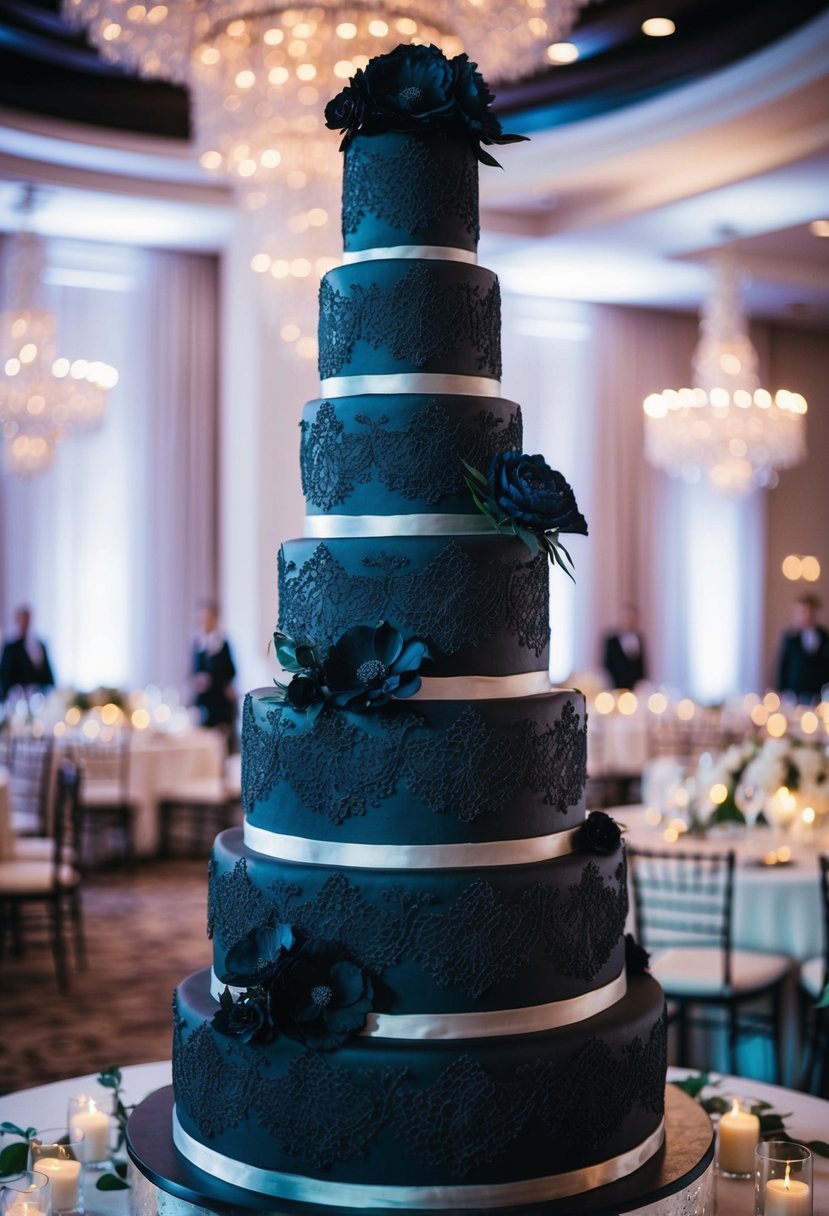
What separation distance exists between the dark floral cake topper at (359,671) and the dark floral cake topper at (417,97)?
951mm

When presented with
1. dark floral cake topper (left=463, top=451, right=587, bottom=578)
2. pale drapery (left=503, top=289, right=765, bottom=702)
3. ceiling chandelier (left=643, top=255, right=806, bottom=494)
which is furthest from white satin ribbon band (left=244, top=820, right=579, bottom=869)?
pale drapery (left=503, top=289, right=765, bottom=702)

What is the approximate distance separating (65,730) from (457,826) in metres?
7.78

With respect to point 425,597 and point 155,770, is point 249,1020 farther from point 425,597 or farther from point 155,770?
point 155,770

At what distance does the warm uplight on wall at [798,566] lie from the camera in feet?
56.3

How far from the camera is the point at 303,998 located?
247 cm

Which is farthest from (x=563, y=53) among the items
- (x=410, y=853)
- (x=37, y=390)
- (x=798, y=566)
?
(x=798, y=566)

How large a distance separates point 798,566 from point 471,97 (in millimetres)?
15209

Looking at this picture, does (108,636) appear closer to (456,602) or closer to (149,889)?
(149,889)

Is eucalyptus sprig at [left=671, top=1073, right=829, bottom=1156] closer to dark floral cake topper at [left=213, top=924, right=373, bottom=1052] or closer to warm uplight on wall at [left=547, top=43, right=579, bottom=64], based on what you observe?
dark floral cake topper at [left=213, top=924, right=373, bottom=1052]

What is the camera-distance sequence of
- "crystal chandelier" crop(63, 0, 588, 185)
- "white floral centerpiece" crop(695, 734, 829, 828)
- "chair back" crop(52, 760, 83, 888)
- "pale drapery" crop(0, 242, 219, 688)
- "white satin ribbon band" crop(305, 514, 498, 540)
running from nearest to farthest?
"white satin ribbon band" crop(305, 514, 498, 540), "white floral centerpiece" crop(695, 734, 829, 828), "crystal chandelier" crop(63, 0, 588, 185), "chair back" crop(52, 760, 83, 888), "pale drapery" crop(0, 242, 219, 688)

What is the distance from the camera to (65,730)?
9906 millimetres

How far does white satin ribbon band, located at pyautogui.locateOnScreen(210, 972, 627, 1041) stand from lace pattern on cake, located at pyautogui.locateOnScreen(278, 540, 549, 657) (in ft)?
2.16

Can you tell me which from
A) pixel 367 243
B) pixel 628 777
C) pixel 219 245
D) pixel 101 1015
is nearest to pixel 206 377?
pixel 219 245

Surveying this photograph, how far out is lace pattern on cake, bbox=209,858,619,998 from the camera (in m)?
2.50
